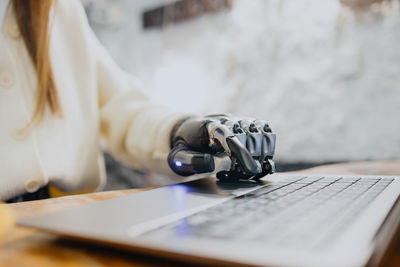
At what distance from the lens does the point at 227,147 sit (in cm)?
53

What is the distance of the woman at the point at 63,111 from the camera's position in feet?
2.55

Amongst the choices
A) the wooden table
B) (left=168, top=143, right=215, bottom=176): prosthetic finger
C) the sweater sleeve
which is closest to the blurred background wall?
the sweater sleeve

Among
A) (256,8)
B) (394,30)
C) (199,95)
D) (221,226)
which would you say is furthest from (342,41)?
(221,226)

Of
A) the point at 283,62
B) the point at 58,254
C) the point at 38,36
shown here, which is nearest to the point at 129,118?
the point at 38,36

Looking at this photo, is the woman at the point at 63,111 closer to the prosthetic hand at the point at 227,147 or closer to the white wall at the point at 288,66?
the prosthetic hand at the point at 227,147

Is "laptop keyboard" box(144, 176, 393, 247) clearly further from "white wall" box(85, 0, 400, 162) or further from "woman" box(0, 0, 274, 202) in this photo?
"white wall" box(85, 0, 400, 162)

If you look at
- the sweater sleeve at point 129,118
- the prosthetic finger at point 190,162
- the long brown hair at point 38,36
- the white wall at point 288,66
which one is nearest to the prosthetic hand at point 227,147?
the prosthetic finger at point 190,162

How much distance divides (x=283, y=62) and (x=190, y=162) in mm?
776

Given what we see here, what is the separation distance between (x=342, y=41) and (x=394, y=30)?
0.48ft

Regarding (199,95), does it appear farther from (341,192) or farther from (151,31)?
(341,192)

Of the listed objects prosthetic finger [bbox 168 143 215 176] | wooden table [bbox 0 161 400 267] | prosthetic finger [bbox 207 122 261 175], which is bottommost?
wooden table [bbox 0 161 400 267]

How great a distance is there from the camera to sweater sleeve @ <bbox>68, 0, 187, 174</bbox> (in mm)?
872

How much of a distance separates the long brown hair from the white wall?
57 centimetres

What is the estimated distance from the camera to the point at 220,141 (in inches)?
21.4
